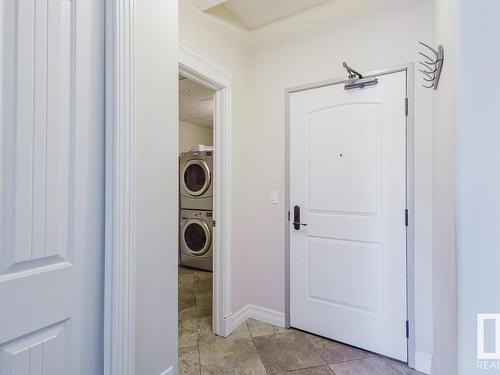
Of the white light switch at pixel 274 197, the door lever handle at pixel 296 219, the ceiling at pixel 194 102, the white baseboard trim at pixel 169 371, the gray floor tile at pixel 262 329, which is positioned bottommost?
the gray floor tile at pixel 262 329

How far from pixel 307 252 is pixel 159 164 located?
1.43 m

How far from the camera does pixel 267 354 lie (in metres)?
1.84

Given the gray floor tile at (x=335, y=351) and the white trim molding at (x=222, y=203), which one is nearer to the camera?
the gray floor tile at (x=335, y=351)

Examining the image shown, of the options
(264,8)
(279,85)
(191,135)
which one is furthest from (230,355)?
(191,135)

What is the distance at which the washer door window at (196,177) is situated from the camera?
145 inches

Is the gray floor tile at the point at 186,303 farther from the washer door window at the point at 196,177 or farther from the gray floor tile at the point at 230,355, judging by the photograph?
the washer door window at the point at 196,177

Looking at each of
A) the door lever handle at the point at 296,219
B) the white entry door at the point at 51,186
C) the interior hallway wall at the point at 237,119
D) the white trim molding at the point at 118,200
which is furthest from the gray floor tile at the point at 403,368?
the white entry door at the point at 51,186

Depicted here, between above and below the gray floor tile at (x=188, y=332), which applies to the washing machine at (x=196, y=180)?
above

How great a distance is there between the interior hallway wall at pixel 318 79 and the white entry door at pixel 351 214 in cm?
11

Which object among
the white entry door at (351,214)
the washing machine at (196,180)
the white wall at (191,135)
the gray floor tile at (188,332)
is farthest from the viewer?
the white wall at (191,135)

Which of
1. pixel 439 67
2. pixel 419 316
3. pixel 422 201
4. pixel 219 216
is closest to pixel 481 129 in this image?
pixel 439 67

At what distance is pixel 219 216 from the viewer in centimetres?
211

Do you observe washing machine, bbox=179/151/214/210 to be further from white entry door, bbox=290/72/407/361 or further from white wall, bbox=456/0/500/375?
white wall, bbox=456/0/500/375

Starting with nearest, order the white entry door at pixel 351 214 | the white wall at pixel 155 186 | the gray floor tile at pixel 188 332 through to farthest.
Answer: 1. the white wall at pixel 155 186
2. the white entry door at pixel 351 214
3. the gray floor tile at pixel 188 332
